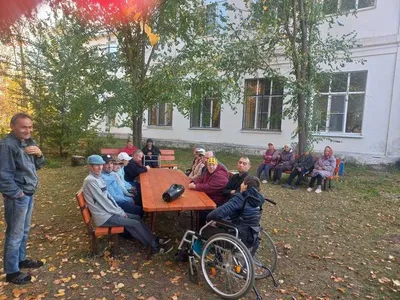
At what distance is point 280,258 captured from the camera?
3.76 metres

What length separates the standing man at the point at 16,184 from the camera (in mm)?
2734

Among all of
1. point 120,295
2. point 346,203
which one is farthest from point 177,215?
point 346,203

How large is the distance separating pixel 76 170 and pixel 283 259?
26.4 feet

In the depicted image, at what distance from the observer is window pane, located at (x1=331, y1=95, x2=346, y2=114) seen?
11.4 meters

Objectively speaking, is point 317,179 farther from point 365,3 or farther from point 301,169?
point 365,3

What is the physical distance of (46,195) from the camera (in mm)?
6625

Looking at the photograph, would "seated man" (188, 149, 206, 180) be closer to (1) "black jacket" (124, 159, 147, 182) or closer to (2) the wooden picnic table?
(2) the wooden picnic table

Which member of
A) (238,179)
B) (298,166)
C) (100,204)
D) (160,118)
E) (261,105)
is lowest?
(298,166)

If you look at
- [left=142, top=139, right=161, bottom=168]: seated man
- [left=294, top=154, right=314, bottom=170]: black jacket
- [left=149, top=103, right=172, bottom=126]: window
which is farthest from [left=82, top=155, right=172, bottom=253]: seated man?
[left=149, top=103, right=172, bottom=126]: window

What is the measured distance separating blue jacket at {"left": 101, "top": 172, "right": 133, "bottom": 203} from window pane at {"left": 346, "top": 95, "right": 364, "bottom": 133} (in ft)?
32.4

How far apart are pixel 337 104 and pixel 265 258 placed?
9.63 metres

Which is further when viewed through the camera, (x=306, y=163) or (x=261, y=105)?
(x=261, y=105)

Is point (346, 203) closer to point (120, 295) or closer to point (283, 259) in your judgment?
point (283, 259)

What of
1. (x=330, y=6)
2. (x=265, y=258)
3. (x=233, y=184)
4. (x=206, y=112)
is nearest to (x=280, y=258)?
(x=265, y=258)
